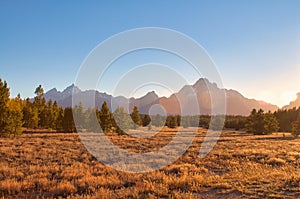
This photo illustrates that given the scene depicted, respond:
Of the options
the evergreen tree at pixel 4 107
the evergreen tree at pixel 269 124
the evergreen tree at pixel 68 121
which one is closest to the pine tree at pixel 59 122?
the evergreen tree at pixel 68 121

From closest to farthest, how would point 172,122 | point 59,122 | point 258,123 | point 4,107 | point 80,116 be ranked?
1. point 4,107
2. point 59,122
3. point 80,116
4. point 258,123
5. point 172,122

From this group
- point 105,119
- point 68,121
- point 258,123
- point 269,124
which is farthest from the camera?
point 269,124

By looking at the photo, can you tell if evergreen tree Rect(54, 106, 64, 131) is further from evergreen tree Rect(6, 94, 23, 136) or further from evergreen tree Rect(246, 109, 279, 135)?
evergreen tree Rect(246, 109, 279, 135)

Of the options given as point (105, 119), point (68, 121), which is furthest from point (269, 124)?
point (68, 121)

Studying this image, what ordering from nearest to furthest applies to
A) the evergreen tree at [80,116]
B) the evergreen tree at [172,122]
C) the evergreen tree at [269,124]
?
the evergreen tree at [80,116] < the evergreen tree at [269,124] < the evergreen tree at [172,122]

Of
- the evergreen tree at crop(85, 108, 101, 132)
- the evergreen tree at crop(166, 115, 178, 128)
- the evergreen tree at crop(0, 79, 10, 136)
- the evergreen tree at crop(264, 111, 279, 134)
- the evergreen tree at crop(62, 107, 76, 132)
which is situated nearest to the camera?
the evergreen tree at crop(0, 79, 10, 136)

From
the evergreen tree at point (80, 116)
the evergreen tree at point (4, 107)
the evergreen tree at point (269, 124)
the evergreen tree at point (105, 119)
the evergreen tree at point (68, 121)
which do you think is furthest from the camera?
→ the evergreen tree at point (269, 124)

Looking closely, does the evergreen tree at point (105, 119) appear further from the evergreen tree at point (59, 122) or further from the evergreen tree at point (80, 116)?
the evergreen tree at point (59, 122)

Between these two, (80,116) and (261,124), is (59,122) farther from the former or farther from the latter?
(261,124)

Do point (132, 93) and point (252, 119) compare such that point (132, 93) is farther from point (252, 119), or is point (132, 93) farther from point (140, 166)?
point (252, 119)

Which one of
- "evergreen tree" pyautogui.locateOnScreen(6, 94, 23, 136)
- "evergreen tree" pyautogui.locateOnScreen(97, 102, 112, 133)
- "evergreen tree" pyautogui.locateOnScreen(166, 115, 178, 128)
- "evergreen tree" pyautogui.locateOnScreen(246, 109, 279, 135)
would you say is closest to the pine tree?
"evergreen tree" pyautogui.locateOnScreen(97, 102, 112, 133)

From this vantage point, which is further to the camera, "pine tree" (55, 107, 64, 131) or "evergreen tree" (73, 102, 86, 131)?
"evergreen tree" (73, 102, 86, 131)

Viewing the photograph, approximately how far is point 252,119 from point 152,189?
61.8m

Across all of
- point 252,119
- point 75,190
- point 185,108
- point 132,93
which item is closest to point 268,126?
point 252,119
